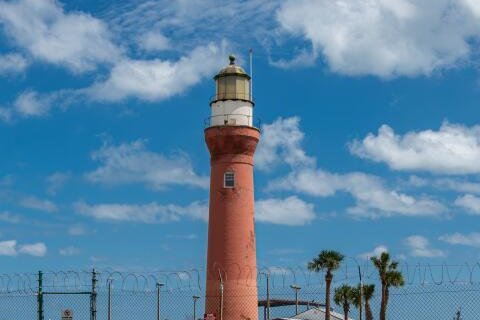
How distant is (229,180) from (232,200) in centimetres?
106

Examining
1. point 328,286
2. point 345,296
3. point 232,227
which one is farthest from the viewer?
point 345,296

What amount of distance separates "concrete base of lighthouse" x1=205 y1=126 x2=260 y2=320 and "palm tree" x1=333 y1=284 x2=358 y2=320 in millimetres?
19780

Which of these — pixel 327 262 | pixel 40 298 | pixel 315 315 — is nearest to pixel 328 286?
pixel 327 262

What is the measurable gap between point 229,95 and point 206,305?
10.9 metres

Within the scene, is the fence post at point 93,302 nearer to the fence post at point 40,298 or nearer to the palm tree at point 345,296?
the fence post at point 40,298

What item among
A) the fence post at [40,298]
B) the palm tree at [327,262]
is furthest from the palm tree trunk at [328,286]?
the fence post at [40,298]

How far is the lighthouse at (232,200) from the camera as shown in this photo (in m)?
44.8

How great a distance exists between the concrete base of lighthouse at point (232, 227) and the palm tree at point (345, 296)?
779 inches

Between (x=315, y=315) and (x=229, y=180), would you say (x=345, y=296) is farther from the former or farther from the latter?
(x=229, y=180)

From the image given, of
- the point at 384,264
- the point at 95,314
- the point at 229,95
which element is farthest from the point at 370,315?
the point at 95,314

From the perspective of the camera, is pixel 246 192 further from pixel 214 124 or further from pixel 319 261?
pixel 319 261

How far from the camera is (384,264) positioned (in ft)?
179

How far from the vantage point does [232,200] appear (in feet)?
150

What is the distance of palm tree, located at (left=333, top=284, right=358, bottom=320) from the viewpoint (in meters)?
64.2
